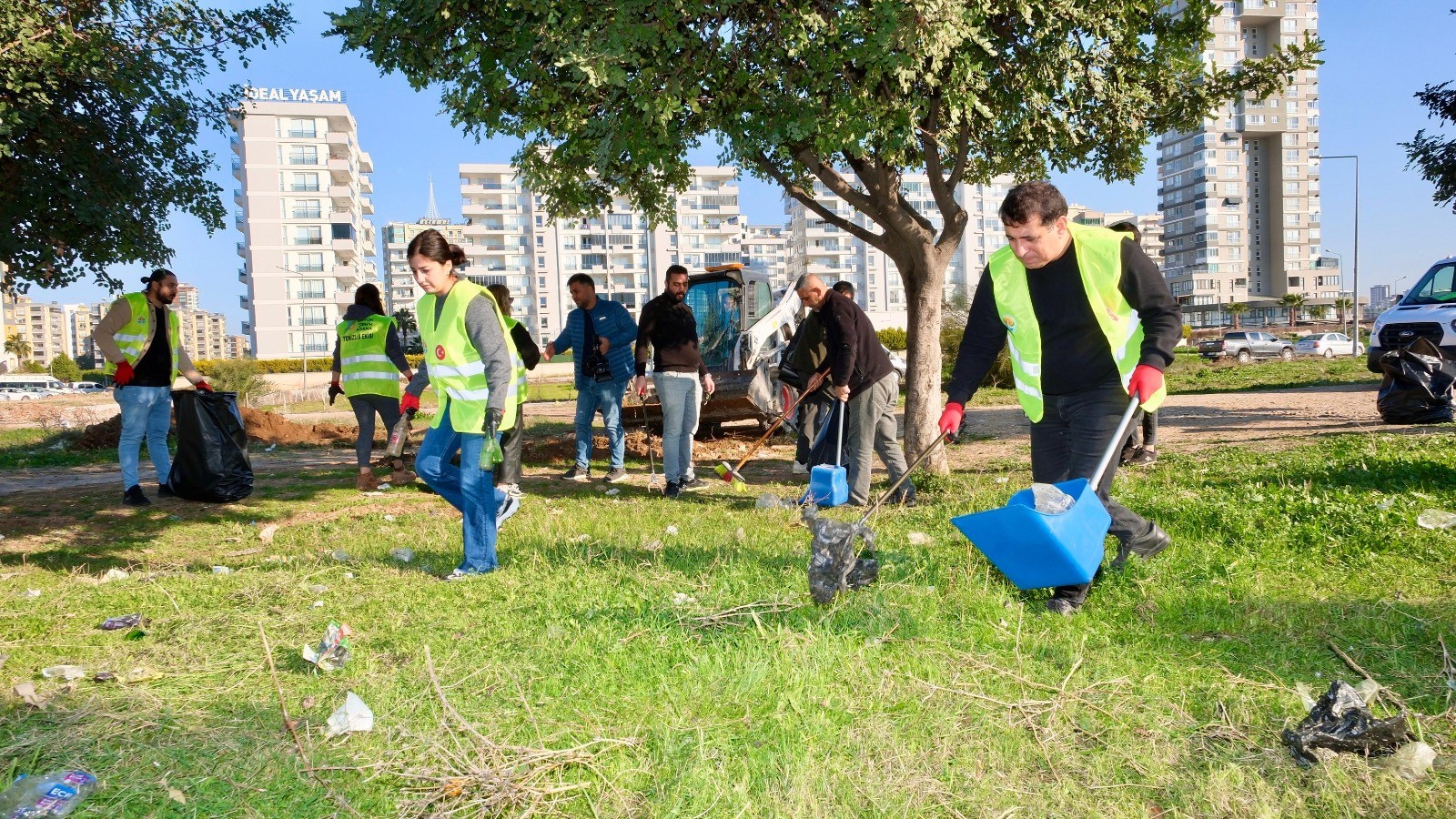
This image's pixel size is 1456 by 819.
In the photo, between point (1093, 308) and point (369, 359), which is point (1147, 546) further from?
point (369, 359)

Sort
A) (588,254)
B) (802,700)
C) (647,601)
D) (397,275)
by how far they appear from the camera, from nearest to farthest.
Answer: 1. (802,700)
2. (647,601)
3. (588,254)
4. (397,275)

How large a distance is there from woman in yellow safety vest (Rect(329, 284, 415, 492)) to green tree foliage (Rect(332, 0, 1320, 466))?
5.79 feet

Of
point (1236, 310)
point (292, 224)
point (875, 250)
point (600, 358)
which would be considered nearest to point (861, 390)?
point (600, 358)

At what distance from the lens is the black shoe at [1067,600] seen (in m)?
4.07

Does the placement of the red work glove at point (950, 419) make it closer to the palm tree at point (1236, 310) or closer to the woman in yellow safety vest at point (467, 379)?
the woman in yellow safety vest at point (467, 379)

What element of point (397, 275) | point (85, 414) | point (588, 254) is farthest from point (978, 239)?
point (85, 414)

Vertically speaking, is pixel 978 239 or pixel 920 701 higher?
pixel 978 239

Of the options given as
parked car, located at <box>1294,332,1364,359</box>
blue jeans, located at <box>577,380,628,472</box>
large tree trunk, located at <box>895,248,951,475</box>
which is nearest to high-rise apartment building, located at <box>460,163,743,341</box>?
parked car, located at <box>1294,332,1364,359</box>

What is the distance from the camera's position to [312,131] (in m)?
75.2

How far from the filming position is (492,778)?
2650 mm

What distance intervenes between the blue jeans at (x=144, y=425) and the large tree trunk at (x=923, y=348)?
6032 millimetres

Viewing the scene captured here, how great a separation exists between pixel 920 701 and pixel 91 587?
4.22m

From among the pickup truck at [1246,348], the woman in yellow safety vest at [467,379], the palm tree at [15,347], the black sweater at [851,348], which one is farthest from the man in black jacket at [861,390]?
the palm tree at [15,347]

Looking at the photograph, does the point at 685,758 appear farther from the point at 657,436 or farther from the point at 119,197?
the point at 657,436
